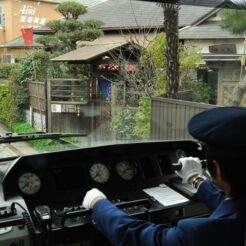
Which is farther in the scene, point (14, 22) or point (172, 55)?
point (172, 55)

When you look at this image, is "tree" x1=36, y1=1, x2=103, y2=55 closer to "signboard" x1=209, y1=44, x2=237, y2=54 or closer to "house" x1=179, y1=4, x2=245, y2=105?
"house" x1=179, y1=4, x2=245, y2=105

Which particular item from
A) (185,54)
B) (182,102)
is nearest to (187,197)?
(182,102)

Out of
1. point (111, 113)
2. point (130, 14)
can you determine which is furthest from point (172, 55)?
point (111, 113)

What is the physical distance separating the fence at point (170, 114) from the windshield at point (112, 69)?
11 millimetres

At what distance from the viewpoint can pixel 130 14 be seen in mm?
4750

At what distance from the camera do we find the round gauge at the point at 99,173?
1.89 m

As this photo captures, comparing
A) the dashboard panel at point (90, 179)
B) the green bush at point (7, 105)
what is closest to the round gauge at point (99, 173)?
the dashboard panel at point (90, 179)

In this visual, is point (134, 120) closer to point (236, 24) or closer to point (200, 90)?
point (200, 90)

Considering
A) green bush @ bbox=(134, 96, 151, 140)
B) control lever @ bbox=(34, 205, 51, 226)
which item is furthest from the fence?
control lever @ bbox=(34, 205, 51, 226)

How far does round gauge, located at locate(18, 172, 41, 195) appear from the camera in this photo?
5.53ft

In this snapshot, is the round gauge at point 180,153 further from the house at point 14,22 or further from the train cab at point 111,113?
the house at point 14,22

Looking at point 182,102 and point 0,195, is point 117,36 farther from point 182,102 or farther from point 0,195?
point 0,195

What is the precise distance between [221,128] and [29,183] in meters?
1.01

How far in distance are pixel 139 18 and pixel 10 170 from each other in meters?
3.95
